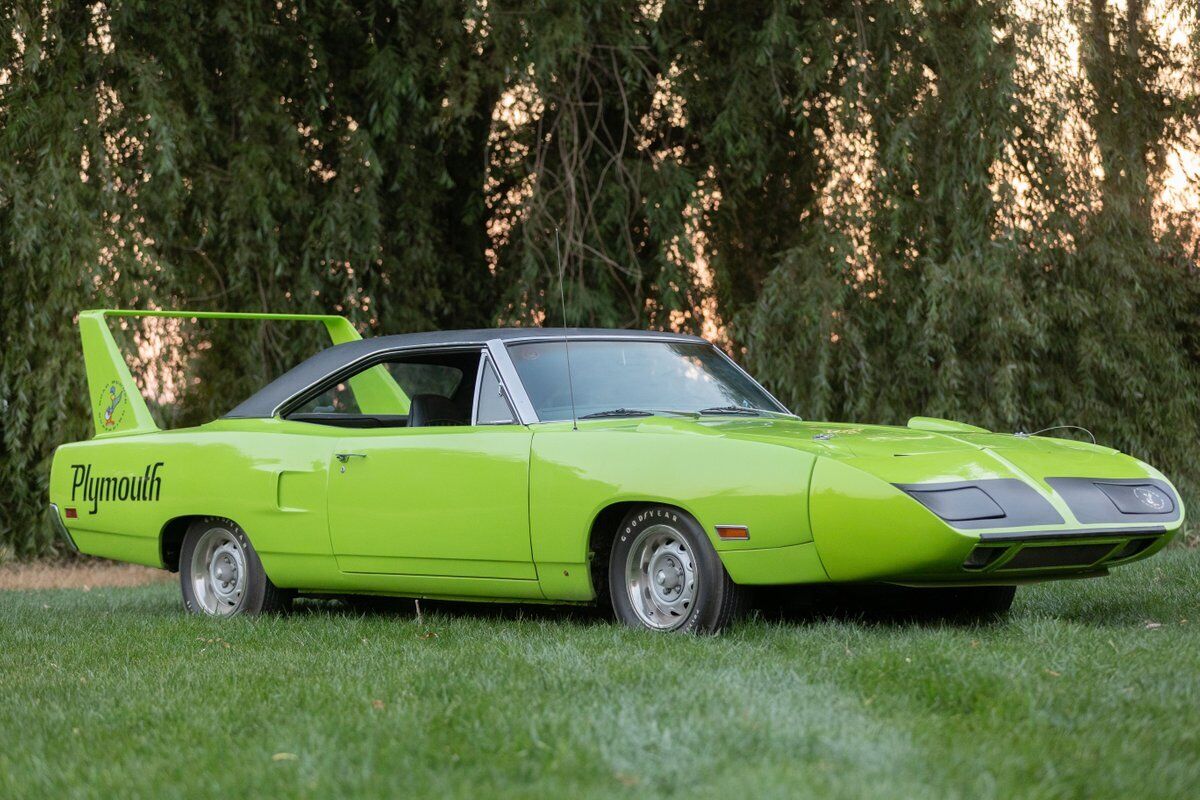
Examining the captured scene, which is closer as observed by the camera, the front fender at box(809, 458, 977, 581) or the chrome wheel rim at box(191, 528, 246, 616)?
the front fender at box(809, 458, 977, 581)

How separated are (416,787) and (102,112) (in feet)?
34.3

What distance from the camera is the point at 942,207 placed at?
13.4 m

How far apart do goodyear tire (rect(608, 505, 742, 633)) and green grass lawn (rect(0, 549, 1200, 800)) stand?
0.50 ft

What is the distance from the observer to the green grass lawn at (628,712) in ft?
14.3

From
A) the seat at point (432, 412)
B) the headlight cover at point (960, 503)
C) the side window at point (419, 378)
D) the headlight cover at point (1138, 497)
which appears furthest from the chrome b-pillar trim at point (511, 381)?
the side window at point (419, 378)

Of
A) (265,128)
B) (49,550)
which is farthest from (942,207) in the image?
(49,550)

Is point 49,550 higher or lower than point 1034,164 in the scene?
lower

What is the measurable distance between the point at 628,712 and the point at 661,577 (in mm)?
2078

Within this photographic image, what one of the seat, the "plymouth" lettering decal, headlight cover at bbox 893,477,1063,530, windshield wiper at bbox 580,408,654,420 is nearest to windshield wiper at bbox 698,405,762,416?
windshield wiper at bbox 580,408,654,420

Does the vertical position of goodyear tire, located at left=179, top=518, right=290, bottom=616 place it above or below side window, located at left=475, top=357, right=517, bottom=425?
below

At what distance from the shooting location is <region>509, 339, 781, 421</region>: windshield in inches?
307

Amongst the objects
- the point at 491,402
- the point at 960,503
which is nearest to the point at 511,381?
the point at 491,402

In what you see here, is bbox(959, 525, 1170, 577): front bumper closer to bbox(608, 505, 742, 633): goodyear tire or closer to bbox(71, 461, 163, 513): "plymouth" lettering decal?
bbox(608, 505, 742, 633): goodyear tire

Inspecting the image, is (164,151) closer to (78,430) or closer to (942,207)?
(78,430)
